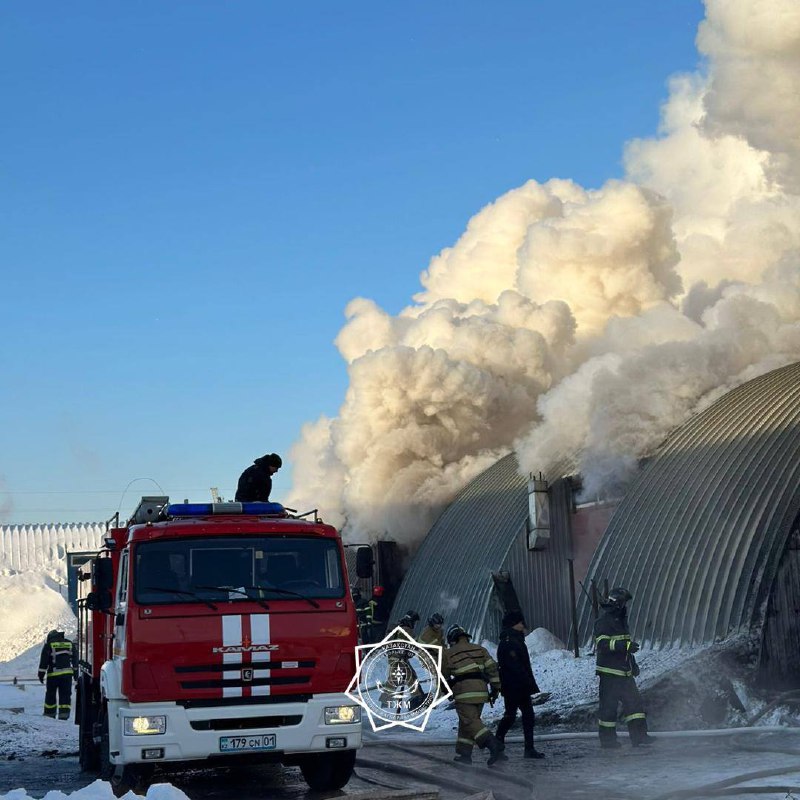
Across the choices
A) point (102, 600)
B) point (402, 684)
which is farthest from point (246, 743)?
point (402, 684)

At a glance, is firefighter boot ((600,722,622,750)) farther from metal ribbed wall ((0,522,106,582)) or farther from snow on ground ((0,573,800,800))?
metal ribbed wall ((0,522,106,582))

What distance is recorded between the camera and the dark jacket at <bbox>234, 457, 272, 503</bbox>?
48.2 ft

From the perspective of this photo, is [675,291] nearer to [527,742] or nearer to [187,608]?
[527,742]

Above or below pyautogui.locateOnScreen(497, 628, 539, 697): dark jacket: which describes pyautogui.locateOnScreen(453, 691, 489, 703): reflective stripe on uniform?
below

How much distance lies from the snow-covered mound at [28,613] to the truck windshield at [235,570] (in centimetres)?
4715

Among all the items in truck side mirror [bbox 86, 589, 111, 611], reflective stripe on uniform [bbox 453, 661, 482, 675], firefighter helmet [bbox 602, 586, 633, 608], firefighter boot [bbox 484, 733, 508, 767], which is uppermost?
truck side mirror [bbox 86, 589, 111, 611]

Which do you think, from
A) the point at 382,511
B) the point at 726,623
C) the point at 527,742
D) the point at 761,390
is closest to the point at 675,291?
the point at 382,511

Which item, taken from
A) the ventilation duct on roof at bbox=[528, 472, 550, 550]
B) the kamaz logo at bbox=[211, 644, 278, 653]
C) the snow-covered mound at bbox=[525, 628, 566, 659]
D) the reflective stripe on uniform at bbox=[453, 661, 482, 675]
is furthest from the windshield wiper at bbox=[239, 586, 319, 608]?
the ventilation duct on roof at bbox=[528, 472, 550, 550]

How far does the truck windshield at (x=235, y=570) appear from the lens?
38.0ft

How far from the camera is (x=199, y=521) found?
1223cm

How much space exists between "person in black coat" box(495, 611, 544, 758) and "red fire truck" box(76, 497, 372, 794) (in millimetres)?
2895

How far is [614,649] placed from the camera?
1439 cm

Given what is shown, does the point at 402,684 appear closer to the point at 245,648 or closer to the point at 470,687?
the point at 470,687

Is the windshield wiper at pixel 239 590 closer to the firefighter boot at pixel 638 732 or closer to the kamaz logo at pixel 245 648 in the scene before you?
the kamaz logo at pixel 245 648
